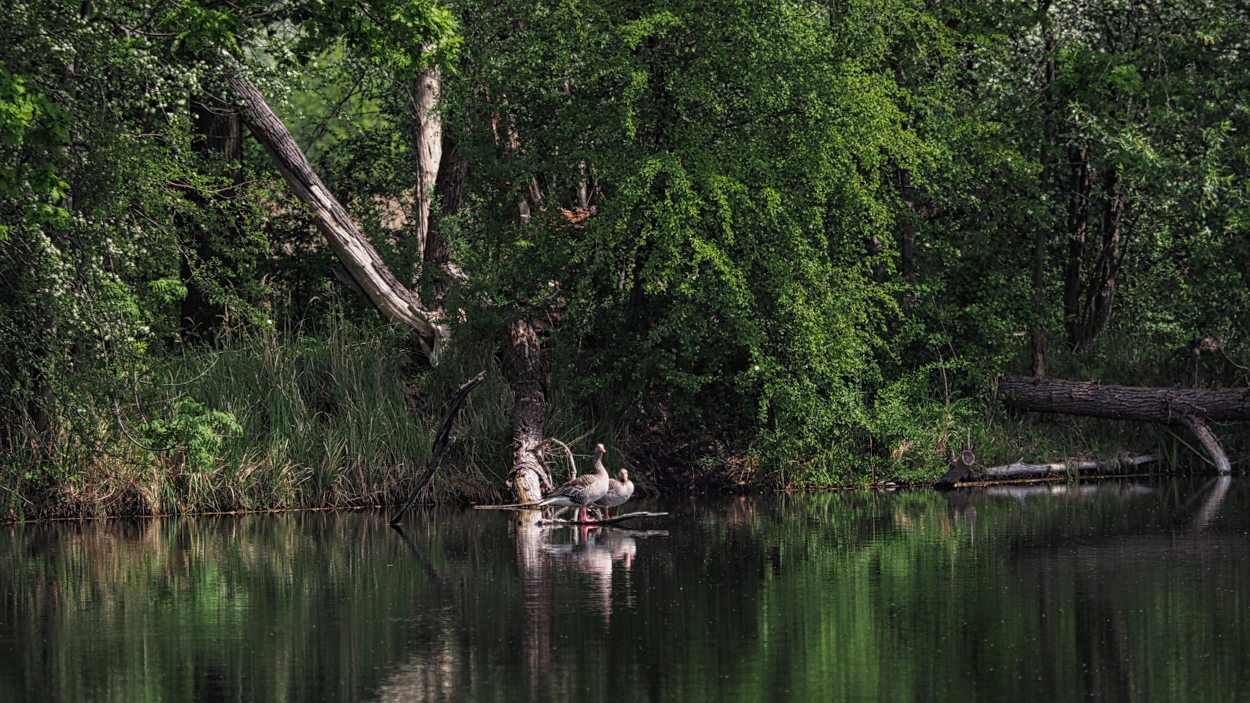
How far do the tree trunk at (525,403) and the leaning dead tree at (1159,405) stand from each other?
8633 millimetres

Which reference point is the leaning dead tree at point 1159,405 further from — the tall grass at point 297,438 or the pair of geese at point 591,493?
the pair of geese at point 591,493

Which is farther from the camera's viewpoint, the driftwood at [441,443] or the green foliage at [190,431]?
the driftwood at [441,443]

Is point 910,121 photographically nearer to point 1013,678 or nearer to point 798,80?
point 798,80

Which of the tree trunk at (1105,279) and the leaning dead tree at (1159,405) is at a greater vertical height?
the tree trunk at (1105,279)

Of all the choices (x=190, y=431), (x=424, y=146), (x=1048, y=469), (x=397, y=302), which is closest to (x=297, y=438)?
(x=190, y=431)

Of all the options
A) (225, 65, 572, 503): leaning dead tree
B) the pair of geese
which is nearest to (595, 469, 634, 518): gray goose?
the pair of geese

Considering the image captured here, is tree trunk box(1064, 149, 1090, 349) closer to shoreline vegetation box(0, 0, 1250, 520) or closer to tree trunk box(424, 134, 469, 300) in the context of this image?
shoreline vegetation box(0, 0, 1250, 520)

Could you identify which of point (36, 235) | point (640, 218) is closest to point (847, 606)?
point (36, 235)

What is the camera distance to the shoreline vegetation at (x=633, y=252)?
62.6ft

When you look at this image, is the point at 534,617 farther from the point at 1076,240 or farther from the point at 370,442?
the point at 1076,240

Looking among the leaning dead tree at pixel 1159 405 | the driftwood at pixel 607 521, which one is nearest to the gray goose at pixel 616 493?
the driftwood at pixel 607 521

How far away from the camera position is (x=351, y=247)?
1001 inches

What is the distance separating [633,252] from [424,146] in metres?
6.73

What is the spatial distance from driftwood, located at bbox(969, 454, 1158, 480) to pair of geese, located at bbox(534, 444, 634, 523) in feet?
25.7
